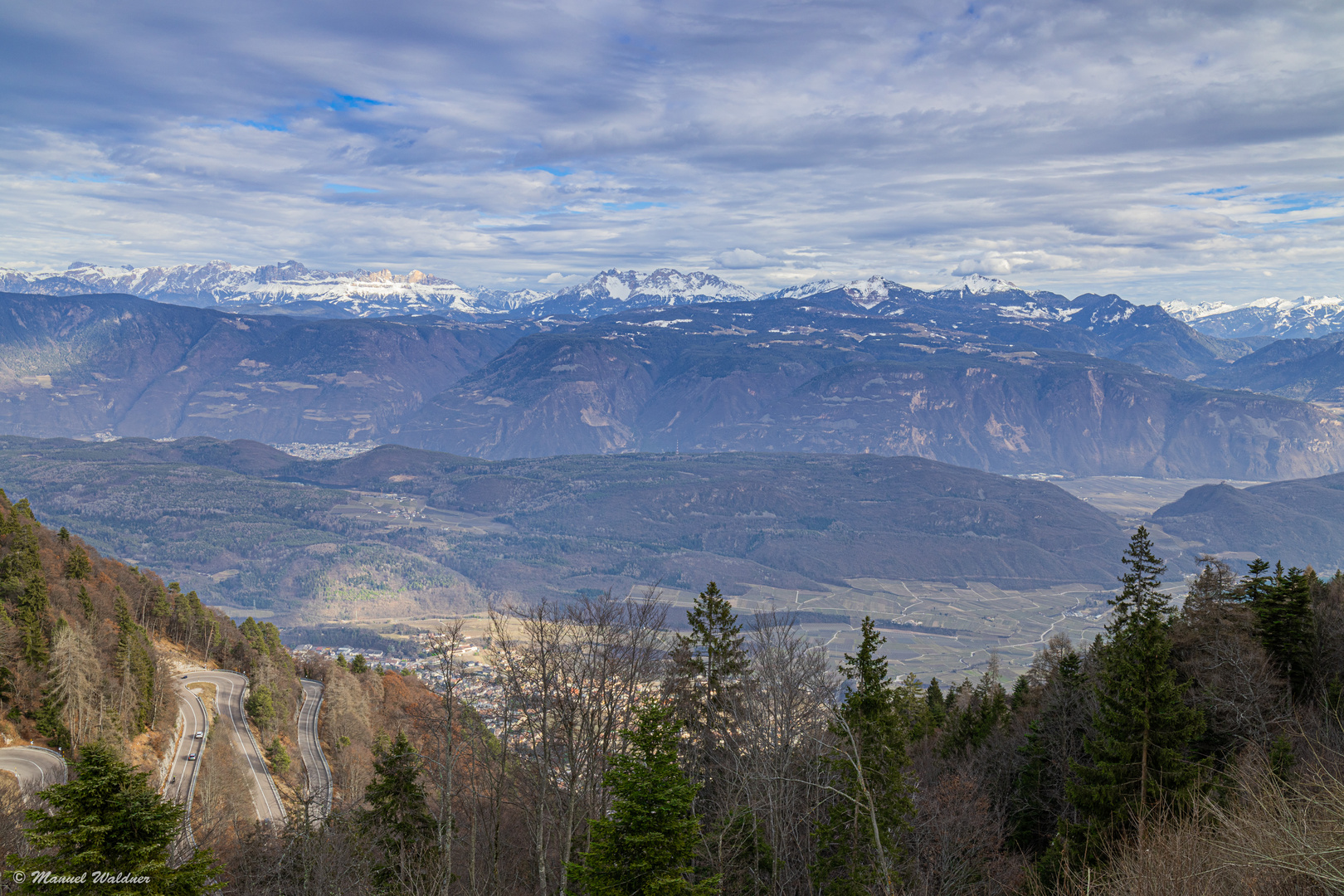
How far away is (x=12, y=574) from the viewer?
2172 inches

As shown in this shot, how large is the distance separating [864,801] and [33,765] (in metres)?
45.2

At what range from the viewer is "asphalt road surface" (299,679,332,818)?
202ft

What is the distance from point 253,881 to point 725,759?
19009 millimetres

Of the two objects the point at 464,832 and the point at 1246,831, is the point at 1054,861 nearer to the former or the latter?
the point at 1246,831

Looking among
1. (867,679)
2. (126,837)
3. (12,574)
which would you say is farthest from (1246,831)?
(12,574)

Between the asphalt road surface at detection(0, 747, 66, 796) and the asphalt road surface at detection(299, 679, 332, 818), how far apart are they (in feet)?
46.5

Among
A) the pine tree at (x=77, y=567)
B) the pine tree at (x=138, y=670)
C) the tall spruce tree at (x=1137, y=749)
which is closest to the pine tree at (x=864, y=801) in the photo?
the tall spruce tree at (x=1137, y=749)

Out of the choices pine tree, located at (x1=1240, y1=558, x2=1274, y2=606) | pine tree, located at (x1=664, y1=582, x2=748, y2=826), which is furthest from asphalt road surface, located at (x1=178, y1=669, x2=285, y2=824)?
pine tree, located at (x1=1240, y1=558, x2=1274, y2=606)

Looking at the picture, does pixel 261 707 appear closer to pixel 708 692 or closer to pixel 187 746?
pixel 187 746

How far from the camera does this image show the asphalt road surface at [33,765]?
41656 mm

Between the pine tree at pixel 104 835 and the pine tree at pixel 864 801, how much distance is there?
17.9 meters

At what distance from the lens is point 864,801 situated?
2714 cm

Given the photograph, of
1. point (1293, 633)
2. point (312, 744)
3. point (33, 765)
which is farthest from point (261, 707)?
point (1293, 633)

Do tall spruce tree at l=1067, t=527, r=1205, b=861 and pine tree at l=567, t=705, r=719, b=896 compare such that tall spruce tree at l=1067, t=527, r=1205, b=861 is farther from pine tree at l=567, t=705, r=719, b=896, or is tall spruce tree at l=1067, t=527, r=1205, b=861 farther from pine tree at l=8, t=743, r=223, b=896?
pine tree at l=8, t=743, r=223, b=896
